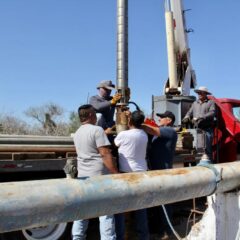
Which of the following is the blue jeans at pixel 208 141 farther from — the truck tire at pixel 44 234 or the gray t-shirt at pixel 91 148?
the gray t-shirt at pixel 91 148

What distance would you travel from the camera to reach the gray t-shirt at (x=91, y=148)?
4.84 metres

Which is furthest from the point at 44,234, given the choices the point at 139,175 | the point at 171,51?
the point at 171,51

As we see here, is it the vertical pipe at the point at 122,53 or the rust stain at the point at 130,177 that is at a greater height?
the vertical pipe at the point at 122,53

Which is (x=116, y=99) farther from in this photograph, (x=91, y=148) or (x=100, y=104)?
(x=91, y=148)

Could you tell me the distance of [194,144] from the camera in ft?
28.6

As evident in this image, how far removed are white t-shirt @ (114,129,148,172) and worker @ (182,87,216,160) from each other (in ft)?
11.4

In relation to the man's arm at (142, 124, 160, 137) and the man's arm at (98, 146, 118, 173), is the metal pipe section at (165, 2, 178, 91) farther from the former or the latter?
the man's arm at (98, 146, 118, 173)

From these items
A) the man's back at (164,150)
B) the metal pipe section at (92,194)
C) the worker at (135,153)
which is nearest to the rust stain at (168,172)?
the metal pipe section at (92,194)

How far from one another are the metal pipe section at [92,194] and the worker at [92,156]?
7.88 feet

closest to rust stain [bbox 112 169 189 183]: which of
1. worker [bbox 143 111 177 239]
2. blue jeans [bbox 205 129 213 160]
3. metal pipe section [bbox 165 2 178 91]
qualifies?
worker [bbox 143 111 177 239]

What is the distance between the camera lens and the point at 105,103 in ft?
21.7

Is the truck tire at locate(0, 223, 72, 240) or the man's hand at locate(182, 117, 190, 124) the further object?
the man's hand at locate(182, 117, 190, 124)

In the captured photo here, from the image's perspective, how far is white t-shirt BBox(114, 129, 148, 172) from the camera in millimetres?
5624

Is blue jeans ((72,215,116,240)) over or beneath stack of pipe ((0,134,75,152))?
beneath
